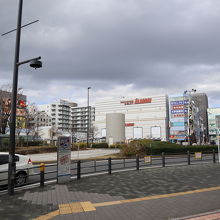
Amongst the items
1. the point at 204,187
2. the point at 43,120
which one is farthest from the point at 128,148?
the point at 43,120

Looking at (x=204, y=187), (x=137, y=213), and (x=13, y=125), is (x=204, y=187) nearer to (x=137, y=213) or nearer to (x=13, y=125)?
(x=137, y=213)

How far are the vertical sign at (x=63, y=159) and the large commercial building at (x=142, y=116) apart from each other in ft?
350

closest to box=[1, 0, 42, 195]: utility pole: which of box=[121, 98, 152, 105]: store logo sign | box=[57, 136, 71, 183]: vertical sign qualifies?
box=[57, 136, 71, 183]: vertical sign

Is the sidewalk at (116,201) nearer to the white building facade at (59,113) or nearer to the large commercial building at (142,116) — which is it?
the large commercial building at (142,116)

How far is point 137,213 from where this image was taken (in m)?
6.27

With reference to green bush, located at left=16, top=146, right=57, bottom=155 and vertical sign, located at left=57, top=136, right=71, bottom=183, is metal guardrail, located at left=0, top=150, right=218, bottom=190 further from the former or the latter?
green bush, located at left=16, top=146, right=57, bottom=155

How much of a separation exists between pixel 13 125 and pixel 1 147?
25.6 m

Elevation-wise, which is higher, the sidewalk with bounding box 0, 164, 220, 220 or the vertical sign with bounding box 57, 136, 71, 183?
the vertical sign with bounding box 57, 136, 71, 183

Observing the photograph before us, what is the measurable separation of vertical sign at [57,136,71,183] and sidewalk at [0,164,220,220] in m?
0.68

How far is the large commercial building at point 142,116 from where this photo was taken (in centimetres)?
11569

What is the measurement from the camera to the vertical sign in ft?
35.4

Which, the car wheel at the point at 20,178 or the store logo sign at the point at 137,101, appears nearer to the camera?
the car wheel at the point at 20,178

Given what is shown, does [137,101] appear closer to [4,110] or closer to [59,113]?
[59,113]

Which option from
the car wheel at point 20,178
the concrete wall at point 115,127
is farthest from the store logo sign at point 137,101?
the car wheel at point 20,178
